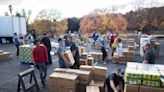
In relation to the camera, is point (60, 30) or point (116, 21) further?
point (60, 30)

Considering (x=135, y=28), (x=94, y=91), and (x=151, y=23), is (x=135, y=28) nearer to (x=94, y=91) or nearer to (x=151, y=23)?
(x=151, y=23)

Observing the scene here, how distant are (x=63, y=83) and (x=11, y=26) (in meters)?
20.6

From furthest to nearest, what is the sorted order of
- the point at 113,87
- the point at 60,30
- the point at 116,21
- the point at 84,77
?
1. the point at 60,30
2. the point at 116,21
3. the point at 84,77
4. the point at 113,87

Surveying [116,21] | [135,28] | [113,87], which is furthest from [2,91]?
[135,28]

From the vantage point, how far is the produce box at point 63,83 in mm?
6012

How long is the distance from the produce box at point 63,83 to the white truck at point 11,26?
1989 cm

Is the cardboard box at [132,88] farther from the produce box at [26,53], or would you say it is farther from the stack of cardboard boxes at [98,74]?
the produce box at [26,53]

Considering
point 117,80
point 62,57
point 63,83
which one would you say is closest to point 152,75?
point 117,80

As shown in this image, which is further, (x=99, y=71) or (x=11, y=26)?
(x=11, y=26)

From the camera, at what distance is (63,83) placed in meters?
6.08

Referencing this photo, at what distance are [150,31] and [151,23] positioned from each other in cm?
175

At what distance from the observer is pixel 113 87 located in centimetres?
541

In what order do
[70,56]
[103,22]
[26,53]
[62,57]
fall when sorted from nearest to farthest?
[62,57]
[70,56]
[26,53]
[103,22]

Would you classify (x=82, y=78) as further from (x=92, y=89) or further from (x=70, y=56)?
(x=70, y=56)
